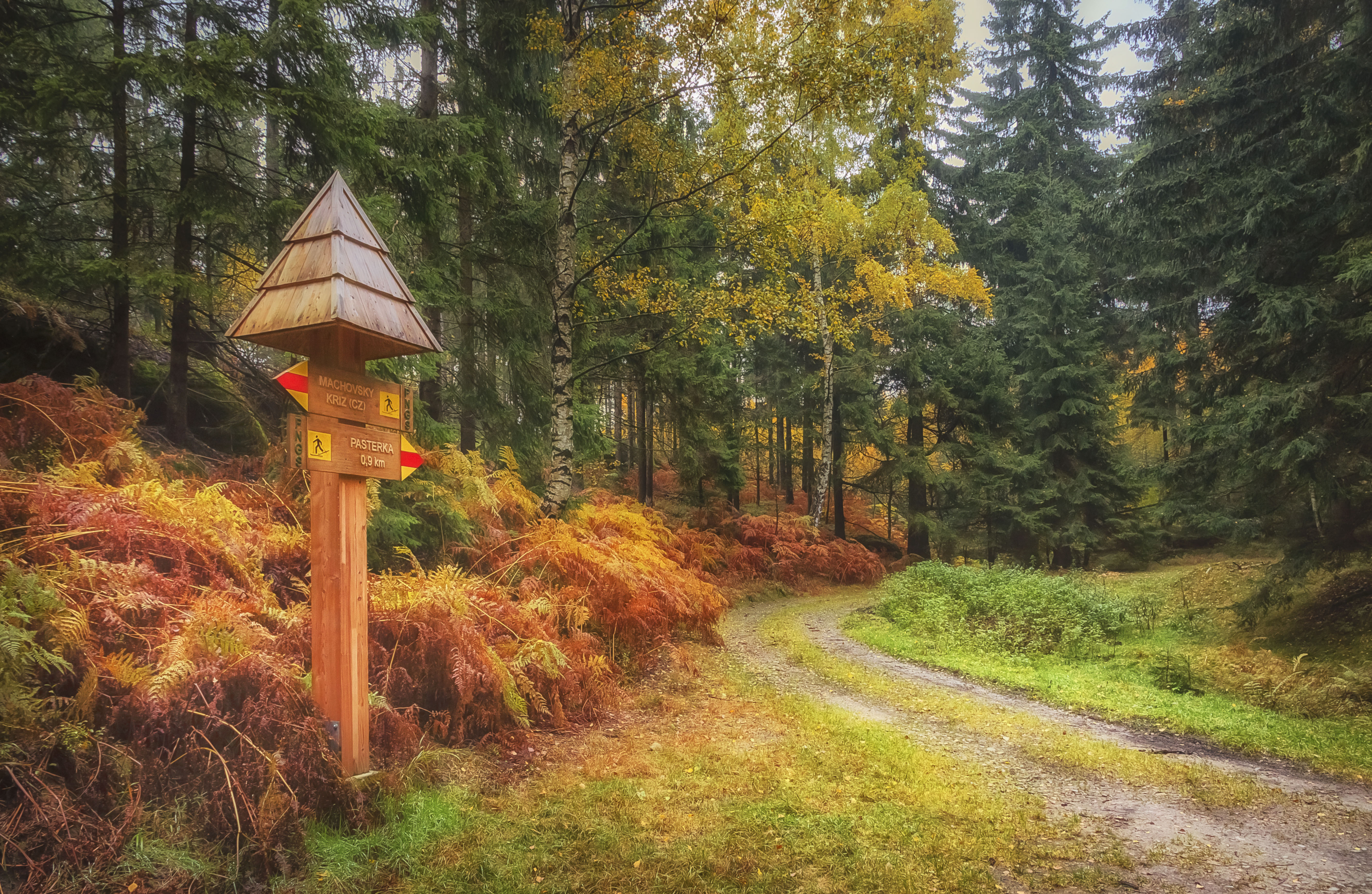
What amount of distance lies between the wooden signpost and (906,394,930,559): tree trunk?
Result: 2005 centimetres

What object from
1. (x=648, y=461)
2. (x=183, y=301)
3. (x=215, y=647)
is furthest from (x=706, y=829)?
(x=648, y=461)

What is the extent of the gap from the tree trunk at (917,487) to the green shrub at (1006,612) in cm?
701

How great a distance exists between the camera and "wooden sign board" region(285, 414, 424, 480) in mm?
4305

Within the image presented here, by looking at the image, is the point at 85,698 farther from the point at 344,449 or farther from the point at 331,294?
the point at 331,294

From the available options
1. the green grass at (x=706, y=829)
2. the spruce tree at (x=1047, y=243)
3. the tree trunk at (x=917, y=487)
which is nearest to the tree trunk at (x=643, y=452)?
the tree trunk at (x=917, y=487)

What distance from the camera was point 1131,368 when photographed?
23.7 meters

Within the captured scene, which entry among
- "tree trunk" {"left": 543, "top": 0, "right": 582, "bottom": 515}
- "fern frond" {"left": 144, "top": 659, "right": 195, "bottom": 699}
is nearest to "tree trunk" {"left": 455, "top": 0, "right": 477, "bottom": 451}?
"tree trunk" {"left": 543, "top": 0, "right": 582, "bottom": 515}

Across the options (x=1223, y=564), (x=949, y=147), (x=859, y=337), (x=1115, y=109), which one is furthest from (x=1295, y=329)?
(x=949, y=147)

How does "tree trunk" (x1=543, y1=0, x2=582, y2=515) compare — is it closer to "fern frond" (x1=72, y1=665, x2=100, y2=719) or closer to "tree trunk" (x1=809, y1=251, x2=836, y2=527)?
"fern frond" (x1=72, y1=665, x2=100, y2=719)

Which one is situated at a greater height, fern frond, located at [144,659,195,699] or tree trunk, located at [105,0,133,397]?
tree trunk, located at [105,0,133,397]

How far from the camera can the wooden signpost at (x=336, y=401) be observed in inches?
170

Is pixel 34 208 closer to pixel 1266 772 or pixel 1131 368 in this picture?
pixel 1266 772

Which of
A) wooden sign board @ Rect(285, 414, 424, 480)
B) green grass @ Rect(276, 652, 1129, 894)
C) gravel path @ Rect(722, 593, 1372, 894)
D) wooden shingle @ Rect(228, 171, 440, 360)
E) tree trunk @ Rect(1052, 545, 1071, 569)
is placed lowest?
tree trunk @ Rect(1052, 545, 1071, 569)

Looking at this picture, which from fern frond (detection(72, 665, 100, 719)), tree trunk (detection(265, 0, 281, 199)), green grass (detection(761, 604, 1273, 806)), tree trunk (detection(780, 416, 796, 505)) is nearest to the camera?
fern frond (detection(72, 665, 100, 719))
